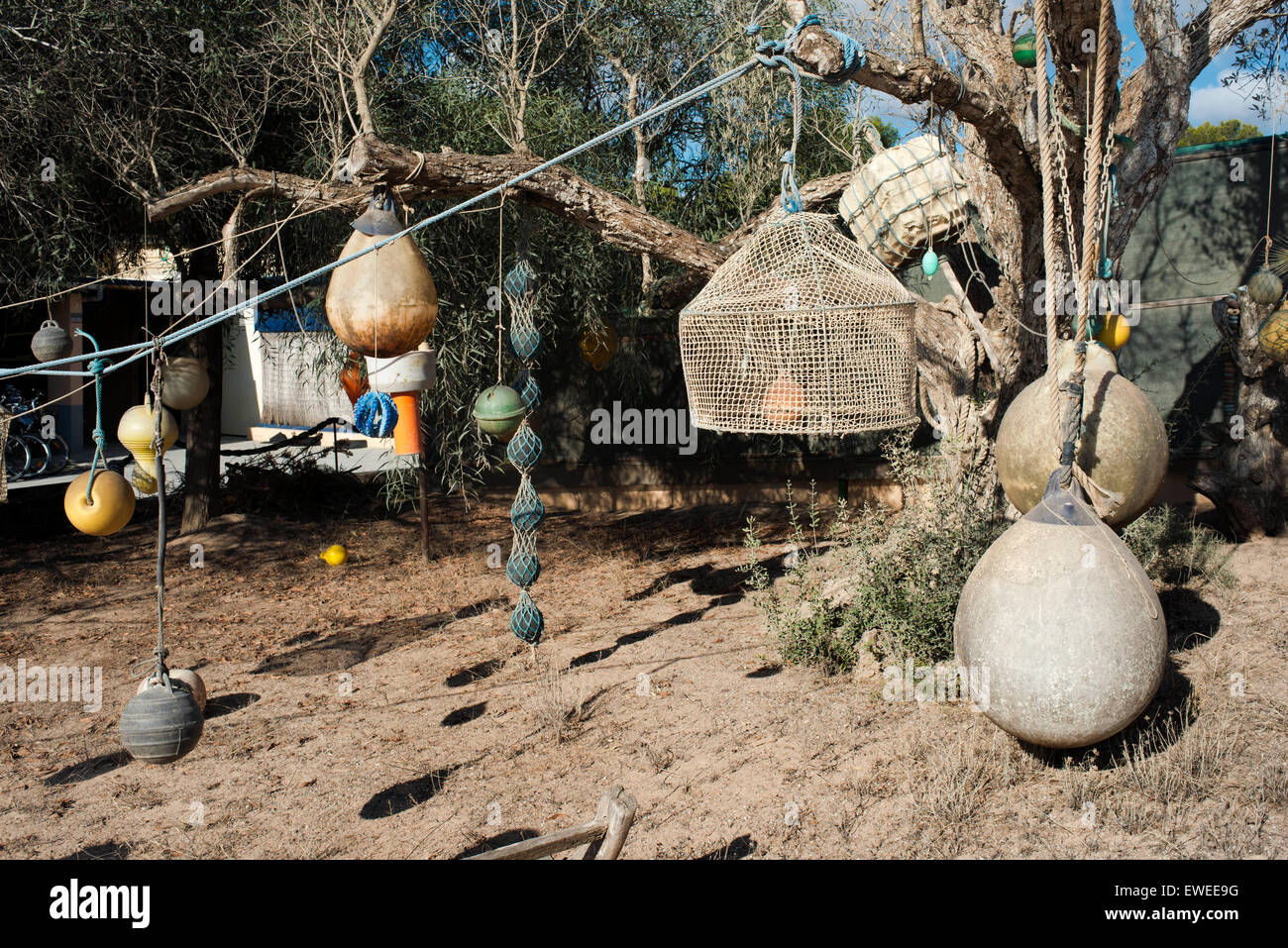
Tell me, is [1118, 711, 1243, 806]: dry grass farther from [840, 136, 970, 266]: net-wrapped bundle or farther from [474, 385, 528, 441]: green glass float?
[474, 385, 528, 441]: green glass float

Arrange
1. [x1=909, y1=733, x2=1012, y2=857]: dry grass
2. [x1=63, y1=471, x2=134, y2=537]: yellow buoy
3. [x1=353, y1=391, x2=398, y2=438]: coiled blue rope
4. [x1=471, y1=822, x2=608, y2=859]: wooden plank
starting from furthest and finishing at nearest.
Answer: [x1=353, y1=391, x2=398, y2=438]: coiled blue rope
[x1=63, y1=471, x2=134, y2=537]: yellow buoy
[x1=909, y1=733, x2=1012, y2=857]: dry grass
[x1=471, y1=822, x2=608, y2=859]: wooden plank

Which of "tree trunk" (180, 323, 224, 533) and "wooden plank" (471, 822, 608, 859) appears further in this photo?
"tree trunk" (180, 323, 224, 533)

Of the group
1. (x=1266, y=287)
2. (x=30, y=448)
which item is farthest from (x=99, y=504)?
(x=30, y=448)

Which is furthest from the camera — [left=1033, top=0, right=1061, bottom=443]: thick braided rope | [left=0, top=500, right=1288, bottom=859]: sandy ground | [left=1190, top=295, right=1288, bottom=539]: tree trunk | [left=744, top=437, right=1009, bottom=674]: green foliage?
[left=1190, top=295, right=1288, bottom=539]: tree trunk

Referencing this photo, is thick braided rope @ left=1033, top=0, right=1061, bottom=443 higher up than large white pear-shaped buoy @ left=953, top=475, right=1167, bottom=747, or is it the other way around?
thick braided rope @ left=1033, top=0, right=1061, bottom=443

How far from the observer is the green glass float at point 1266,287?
24.8ft

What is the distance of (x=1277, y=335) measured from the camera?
700 centimetres

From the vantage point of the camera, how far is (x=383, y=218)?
4.80 metres

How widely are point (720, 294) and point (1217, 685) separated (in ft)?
11.8

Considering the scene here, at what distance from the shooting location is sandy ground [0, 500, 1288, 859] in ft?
14.6

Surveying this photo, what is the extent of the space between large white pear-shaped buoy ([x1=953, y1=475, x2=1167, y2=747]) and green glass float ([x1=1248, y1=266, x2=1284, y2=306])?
198 inches

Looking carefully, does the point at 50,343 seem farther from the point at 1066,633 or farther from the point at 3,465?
the point at 1066,633

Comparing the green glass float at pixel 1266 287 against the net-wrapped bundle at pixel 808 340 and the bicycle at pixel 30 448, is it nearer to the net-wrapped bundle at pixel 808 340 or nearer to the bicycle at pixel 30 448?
the net-wrapped bundle at pixel 808 340

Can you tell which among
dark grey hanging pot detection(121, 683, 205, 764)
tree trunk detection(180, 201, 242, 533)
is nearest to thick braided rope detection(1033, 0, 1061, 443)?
dark grey hanging pot detection(121, 683, 205, 764)
